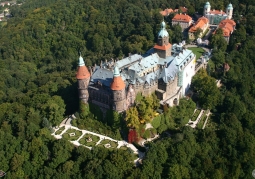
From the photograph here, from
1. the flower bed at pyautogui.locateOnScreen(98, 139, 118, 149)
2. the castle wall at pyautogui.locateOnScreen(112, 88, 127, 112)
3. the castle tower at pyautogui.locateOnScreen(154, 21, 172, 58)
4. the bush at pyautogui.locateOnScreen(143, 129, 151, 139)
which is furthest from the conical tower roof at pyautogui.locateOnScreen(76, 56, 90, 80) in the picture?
the castle tower at pyautogui.locateOnScreen(154, 21, 172, 58)

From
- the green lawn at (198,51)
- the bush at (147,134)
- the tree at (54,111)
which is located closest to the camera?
the bush at (147,134)

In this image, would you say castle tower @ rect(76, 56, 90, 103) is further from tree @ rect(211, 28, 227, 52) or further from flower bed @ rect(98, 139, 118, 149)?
tree @ rect(211, 28, 227, 52)

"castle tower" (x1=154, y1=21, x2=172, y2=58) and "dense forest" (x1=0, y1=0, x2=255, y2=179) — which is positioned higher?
"castle tower" (x1=154, y1=21, x2=172, y2=58)

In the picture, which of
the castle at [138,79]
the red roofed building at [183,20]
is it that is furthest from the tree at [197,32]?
the castle at [138,79]

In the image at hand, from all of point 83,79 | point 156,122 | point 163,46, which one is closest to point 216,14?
point 163,46

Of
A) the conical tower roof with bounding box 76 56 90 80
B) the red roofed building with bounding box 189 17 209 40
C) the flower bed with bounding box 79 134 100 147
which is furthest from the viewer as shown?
the red roofed building with bounding box 189 17 209 40

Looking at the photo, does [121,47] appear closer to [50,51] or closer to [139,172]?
[50,51]

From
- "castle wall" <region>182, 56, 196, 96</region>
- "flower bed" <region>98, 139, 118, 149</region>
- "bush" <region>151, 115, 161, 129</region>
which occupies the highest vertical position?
"castle wall" <region>182, 56, 196, 96</region>

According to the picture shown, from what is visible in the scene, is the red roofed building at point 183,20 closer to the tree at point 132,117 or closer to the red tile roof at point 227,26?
the red tile roof at point 227,26
